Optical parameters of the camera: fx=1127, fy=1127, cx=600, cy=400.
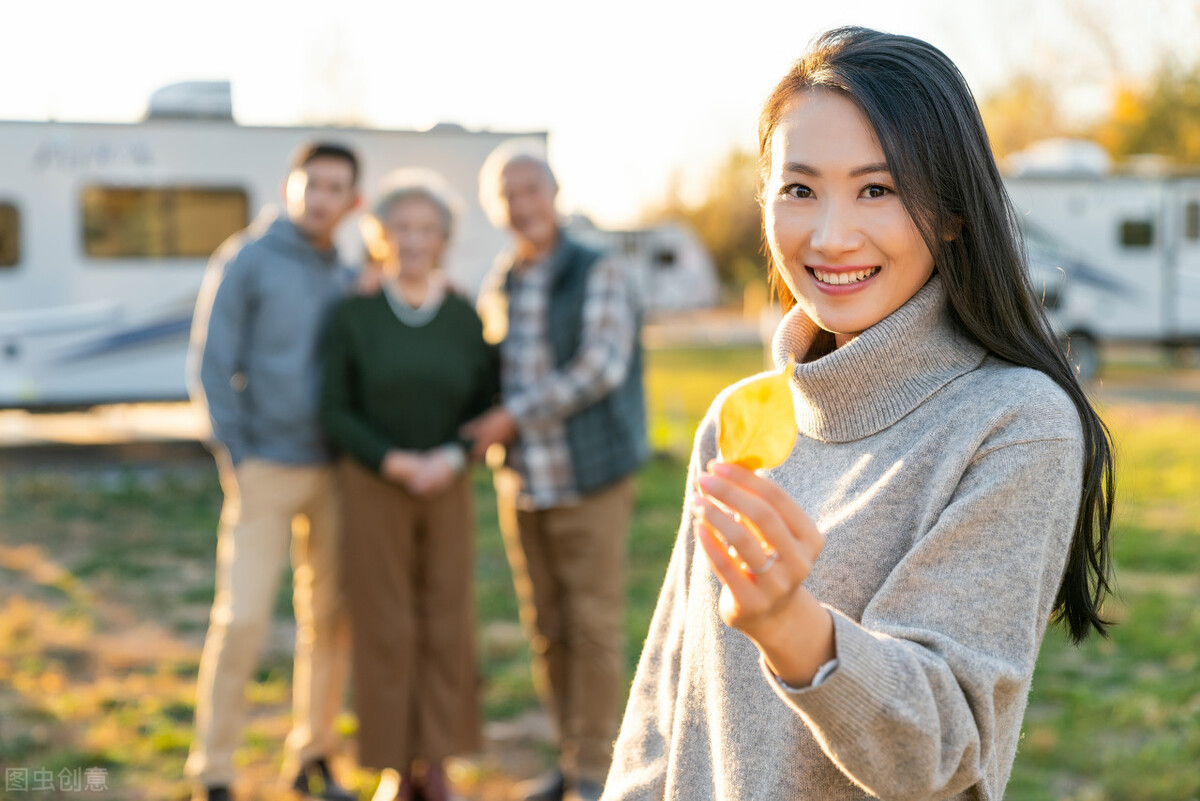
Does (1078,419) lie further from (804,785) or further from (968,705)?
(804,785)

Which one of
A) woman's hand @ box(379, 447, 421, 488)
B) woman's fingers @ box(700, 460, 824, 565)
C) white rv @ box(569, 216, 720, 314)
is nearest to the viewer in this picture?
woman's fingers @ box(700, 460, 824, 565)

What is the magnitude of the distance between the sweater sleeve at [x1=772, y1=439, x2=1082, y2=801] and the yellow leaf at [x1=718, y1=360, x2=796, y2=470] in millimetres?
173

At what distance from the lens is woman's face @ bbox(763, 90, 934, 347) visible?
126 cm

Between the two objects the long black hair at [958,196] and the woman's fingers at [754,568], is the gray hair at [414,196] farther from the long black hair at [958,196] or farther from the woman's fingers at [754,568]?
the woman's fingers at [754,568]

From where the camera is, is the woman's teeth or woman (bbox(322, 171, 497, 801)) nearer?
the woman's teeth

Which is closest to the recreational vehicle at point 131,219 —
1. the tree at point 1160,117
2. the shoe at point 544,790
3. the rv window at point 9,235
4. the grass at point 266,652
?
the rv window at point 9,235

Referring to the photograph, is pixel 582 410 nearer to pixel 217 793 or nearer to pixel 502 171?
pixel 502 171

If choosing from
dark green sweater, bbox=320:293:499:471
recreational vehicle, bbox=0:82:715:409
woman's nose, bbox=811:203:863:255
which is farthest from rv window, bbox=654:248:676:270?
woman's nose, bbox=811:203:863:255

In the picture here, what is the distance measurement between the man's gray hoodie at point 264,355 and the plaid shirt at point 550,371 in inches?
26.4

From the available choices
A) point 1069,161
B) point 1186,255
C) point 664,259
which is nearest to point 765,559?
point 1069,161

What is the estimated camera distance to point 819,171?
1.27 m

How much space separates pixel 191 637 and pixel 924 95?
5116mm

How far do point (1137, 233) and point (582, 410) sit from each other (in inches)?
593

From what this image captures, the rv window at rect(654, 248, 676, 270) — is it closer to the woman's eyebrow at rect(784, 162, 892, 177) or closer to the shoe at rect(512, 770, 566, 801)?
the shoe at rect(512, 770, 566, 801)
